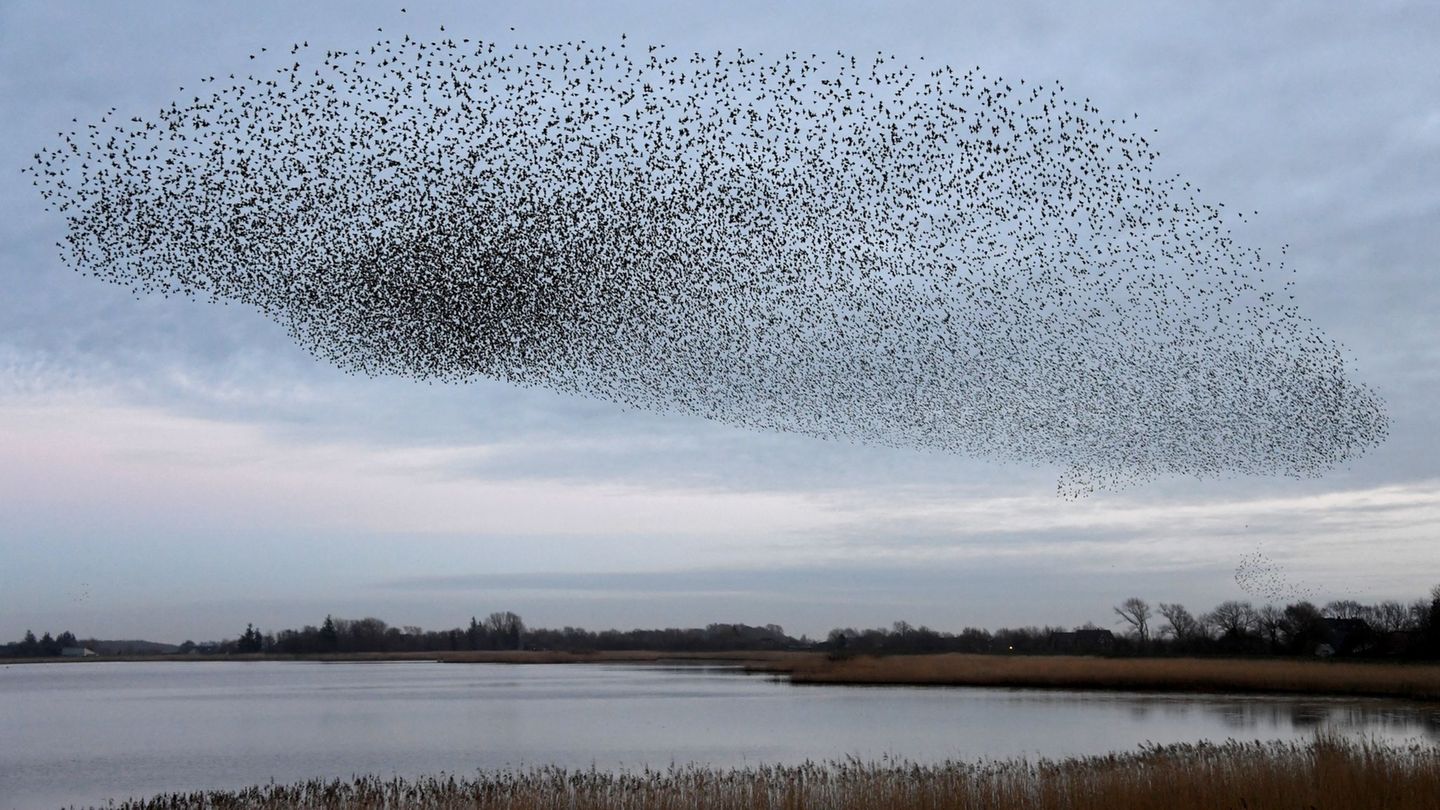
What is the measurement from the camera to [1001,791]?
1703cm

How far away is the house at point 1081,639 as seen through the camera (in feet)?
404

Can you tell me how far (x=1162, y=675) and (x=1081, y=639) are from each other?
82.6 meters

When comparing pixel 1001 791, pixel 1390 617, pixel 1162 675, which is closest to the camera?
pixel 1001 791

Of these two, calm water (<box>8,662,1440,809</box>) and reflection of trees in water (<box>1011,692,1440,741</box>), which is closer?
calm water (<box>8,662,1440,809</box>)

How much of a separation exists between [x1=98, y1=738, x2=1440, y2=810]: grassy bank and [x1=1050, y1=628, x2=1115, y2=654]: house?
347 feet

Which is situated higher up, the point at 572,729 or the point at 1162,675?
the point at 1162,675

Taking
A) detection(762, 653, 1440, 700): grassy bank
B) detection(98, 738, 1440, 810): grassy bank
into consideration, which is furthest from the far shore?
detection(98, 738, 1440, 810): grassy bank

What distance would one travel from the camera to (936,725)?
121ft

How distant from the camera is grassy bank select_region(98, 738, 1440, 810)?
16.0 metres

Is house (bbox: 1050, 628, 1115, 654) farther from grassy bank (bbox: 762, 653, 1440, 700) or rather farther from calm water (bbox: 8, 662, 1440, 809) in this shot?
calm water (bbox: 8, 662, 1440, 809)

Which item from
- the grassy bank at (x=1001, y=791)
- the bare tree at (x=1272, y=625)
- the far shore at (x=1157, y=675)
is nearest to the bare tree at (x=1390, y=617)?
the bare tree at (x=1272, y=625)

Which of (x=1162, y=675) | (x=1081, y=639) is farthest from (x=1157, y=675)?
(x=1081, y=639)

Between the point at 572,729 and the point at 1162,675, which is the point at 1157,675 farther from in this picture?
the point at 572,729

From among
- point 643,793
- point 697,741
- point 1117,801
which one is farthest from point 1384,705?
point 643,793
